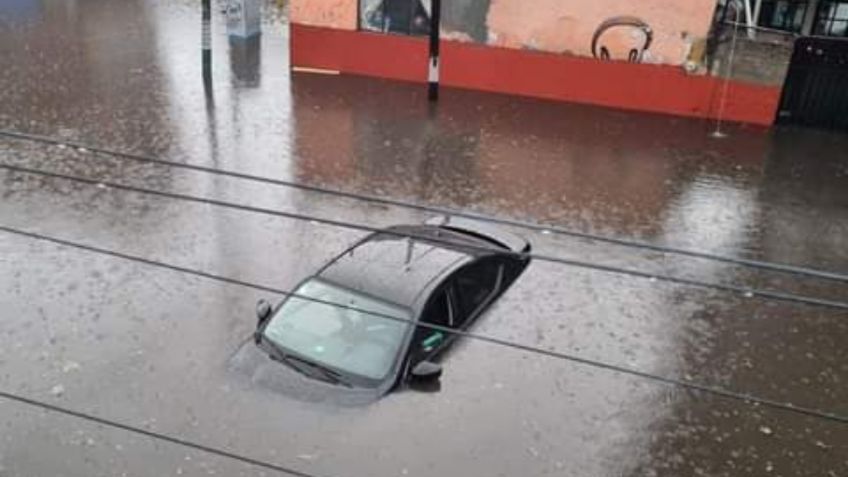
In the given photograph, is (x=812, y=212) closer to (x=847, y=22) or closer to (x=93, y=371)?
(x=847, y=22)

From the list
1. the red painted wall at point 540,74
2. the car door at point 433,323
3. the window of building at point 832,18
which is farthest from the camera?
the window of building at point 832,18

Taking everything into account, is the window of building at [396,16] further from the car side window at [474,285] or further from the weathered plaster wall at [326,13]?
the car side window at [474,285]

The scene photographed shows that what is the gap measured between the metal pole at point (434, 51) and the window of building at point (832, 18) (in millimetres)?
8550

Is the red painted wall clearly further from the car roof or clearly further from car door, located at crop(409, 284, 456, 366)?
car door, located at crop(409, 284, 456, 366)

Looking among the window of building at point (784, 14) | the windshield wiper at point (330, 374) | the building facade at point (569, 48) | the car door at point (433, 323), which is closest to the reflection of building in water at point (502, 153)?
the building facade at point (569, 48)

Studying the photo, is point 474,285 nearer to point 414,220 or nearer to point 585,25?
point 414,220

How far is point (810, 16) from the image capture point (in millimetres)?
17891

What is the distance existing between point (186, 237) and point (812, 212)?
939cm

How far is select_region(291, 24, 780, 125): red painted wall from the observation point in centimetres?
1593

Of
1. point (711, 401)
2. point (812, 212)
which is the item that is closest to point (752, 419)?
point (711, 401)

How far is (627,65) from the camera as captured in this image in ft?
52.9

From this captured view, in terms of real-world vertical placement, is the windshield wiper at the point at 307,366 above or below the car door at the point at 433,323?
below

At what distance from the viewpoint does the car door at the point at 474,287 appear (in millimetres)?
8031

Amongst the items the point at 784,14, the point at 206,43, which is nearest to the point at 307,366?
the point at 206,43
